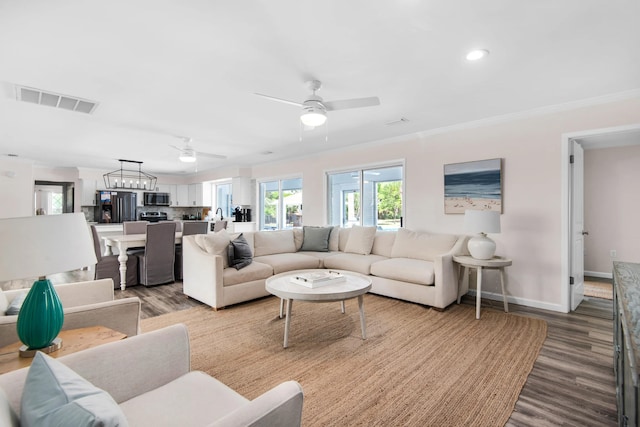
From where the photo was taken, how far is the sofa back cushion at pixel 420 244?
4.05 meters

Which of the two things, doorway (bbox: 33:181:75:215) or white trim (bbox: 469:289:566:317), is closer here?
white trim (bbox: 469:289:566:317)

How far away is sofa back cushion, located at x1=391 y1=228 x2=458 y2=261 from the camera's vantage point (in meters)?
4.05

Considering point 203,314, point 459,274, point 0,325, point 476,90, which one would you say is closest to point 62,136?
point 203,314

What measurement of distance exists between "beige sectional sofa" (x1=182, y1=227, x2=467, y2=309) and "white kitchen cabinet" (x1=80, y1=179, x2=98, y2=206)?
6052 millimetres

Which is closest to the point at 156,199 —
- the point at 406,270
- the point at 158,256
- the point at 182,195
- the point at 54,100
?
the point at 182,195

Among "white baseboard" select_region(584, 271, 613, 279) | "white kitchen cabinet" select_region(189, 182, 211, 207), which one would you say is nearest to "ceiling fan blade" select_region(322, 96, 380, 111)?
"white baseboard" select_region(584, 271, 613, 279)

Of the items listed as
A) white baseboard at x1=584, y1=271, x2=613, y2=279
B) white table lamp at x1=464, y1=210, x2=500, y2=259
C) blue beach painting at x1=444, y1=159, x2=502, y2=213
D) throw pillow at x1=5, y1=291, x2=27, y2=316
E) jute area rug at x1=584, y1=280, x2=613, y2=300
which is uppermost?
blue beach painting at x1=444, y1=159, x2=502, y2=213

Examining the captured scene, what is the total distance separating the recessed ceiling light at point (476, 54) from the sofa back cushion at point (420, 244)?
91.9 inches

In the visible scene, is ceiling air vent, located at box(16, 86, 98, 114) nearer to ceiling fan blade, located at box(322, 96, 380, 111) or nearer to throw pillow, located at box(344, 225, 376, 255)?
ceiling fan blade, located at box(322, 96, 380, 111)

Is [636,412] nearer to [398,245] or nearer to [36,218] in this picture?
[36,218]

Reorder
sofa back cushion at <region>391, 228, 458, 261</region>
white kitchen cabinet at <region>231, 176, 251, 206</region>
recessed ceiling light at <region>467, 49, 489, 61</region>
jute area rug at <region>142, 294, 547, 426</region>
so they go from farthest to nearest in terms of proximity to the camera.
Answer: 1. white kitchen cabinet at <region>231, 176, 251, 206</region>
2. sofa back cushion at <region>391, 228, 458, 261</region>
3. recessed ceiling light at <region>467, 49, 489, 61</region>
4. jute area rug at <region>142, 294, 547, 426</region>

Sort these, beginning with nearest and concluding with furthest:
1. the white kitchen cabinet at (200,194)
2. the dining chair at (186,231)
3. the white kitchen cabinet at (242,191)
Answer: the dining chair at (186,231) → the white kitchen cabinet at (242,191) → the white kitchen cabinet at (200,194)

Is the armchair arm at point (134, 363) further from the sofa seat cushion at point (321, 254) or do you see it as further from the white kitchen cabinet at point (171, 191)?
the white kitchen cabinet at point (171, 191)

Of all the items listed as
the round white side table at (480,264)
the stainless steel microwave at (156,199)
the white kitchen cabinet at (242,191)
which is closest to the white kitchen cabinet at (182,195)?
the stainless steel microwave at (156,199)
